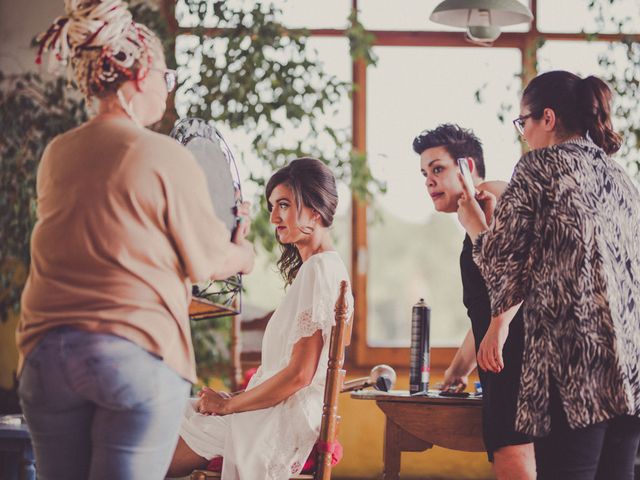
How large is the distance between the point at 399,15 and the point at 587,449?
3.87 meters

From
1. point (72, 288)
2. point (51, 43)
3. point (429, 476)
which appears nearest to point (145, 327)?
point (72, 288)

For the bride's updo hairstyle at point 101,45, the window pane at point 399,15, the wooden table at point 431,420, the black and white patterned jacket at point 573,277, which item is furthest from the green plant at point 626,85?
the bride's updo hairstyle at point 101,45

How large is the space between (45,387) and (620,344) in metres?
1.18

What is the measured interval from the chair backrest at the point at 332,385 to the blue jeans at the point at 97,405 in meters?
0.77

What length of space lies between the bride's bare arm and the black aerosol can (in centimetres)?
53

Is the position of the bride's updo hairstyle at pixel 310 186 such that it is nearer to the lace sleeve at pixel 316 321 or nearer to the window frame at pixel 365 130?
the lace sleeve at pixel 316 321

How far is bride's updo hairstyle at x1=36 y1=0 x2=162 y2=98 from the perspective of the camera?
1.73 meters

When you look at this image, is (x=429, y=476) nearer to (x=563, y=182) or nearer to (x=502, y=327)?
(x=502, y=327)

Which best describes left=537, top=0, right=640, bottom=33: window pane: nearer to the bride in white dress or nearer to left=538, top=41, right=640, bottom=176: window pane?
left=538, top=41, right=640, bottom=176: window pane

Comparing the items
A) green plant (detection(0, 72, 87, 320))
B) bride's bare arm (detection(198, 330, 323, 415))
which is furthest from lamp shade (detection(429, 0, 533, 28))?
green plant (detection(0, 72, 87, 320))

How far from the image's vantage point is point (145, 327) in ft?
5.24

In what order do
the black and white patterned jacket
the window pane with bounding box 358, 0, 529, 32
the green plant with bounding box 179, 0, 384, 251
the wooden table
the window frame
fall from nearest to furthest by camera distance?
the black and white patterned jacket < the wooden table < the green plant with bounding box 179, 0, 384, 251 < the window frame < the window pane with bounding box 358, 0, 529, 32

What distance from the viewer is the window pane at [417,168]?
5516mm

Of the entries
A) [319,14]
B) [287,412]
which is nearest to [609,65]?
[319,14]
